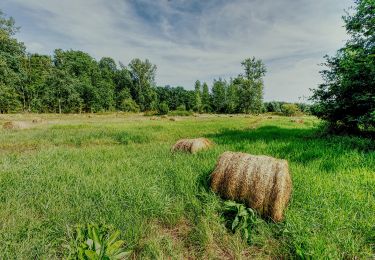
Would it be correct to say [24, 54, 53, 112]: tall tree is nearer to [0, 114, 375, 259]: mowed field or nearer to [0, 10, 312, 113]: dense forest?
[0, 10, 312, 113]: dense forest

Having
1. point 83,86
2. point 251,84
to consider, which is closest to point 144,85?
point 83,86

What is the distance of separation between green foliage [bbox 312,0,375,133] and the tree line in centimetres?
3177

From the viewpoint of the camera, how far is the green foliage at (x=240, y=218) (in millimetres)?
3102

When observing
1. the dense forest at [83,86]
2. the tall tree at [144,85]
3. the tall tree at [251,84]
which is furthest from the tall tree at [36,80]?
the tall tree at [251,84]

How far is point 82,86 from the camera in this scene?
201 ft

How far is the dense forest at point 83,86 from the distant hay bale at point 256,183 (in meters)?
30.6

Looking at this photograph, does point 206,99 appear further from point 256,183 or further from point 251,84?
point 256,183

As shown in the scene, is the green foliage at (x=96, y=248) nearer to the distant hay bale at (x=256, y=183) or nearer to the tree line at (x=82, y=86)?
the distant hay bale at (x=256, y=183)

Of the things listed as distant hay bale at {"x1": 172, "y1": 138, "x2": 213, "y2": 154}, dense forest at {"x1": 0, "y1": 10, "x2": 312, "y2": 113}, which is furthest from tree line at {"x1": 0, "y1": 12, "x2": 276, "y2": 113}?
distant hay bale at {"x1": 172, "y1": 138, "x2": 213, "y2": 154}

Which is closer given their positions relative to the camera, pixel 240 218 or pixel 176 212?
pixel 240 218

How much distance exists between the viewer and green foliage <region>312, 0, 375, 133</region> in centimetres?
845

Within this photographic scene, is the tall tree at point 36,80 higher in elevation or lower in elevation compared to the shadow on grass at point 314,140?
higher

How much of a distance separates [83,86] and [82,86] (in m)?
0.37

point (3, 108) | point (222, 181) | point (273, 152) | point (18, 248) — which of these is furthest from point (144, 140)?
point (3, 108)
